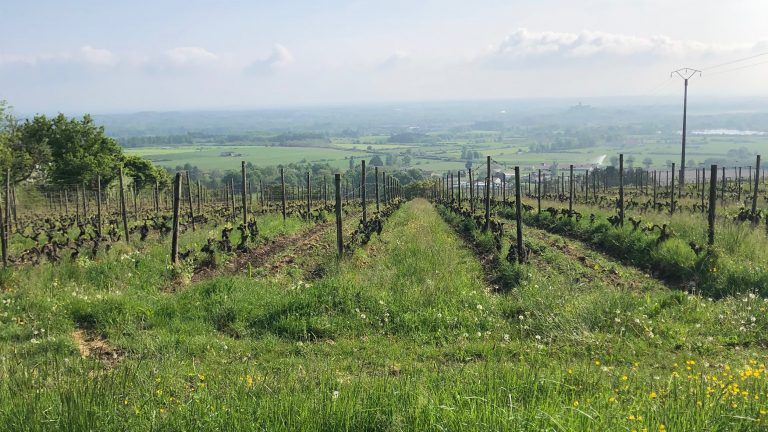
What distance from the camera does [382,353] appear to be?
7.34 metres

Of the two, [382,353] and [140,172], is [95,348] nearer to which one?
[382,353]

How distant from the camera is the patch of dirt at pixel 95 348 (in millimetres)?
7329

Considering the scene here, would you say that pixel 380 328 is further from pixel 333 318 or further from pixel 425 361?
pixel 425 361

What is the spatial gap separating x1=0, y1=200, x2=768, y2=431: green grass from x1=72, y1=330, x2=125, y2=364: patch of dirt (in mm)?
135

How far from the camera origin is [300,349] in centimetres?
758

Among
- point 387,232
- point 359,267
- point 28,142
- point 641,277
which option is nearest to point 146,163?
point 28,142

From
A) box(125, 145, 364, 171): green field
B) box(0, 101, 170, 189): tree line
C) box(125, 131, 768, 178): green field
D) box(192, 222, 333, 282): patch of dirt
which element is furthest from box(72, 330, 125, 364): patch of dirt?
A: box(125, 145, 364, 171): green field

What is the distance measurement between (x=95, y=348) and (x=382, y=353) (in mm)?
4119

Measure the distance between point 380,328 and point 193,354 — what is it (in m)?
2.74

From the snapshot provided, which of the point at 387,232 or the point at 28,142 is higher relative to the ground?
the point at 28,142

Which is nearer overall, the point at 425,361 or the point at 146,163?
the point at 425,361

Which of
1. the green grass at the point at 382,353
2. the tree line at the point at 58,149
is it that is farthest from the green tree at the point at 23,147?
the green grass at the point at 382,353

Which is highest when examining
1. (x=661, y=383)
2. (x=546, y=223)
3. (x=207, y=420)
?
(x=207, y=420)

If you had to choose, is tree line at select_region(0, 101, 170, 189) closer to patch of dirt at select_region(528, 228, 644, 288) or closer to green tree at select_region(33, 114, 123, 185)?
green tree at select_region(33, 114, 123, 185)
